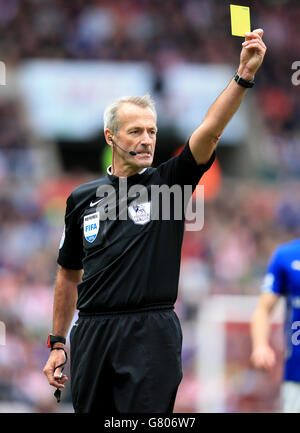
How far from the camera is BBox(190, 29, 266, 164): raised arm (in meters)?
3.56

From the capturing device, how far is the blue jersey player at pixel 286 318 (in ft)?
18.2

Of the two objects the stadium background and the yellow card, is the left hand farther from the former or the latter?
the stadium background

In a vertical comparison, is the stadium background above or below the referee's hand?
above

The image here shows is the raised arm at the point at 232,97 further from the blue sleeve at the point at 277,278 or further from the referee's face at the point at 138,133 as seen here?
the blue sleeve at the point at 277,278

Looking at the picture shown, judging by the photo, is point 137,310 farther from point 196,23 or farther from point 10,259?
point 196,23

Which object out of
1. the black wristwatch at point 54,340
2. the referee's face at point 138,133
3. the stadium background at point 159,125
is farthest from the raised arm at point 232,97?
the stadium background at point 159,125

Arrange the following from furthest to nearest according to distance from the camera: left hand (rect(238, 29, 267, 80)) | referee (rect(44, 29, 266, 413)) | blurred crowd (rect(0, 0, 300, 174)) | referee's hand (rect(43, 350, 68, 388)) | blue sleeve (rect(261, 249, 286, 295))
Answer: blurred crowd (rect(0, 0, 300, 174)) → blue sleeve (rect(261, 249, 286, 295)) → referee's hand (rect(43, 350, 68, 388)) → referee (rect(44, 29, 266, 413)) → left hand (rect(238, 29, 267, 80))

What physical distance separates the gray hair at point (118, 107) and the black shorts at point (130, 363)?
3.14ft

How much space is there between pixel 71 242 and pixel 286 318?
2102 mm

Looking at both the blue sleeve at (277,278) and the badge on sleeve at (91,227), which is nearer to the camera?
the badge on sleeve at (91,227)

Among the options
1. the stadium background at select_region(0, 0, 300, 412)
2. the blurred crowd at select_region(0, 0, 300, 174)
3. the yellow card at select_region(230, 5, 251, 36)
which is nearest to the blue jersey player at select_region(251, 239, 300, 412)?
the yellow card at select_region(230, 5, 251, 36)

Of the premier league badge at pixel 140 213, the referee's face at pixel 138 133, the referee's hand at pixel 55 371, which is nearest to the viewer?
the premier league badge at pixel 140 213

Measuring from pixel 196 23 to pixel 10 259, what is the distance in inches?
400

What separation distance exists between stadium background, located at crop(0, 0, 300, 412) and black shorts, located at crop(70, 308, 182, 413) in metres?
6.65
